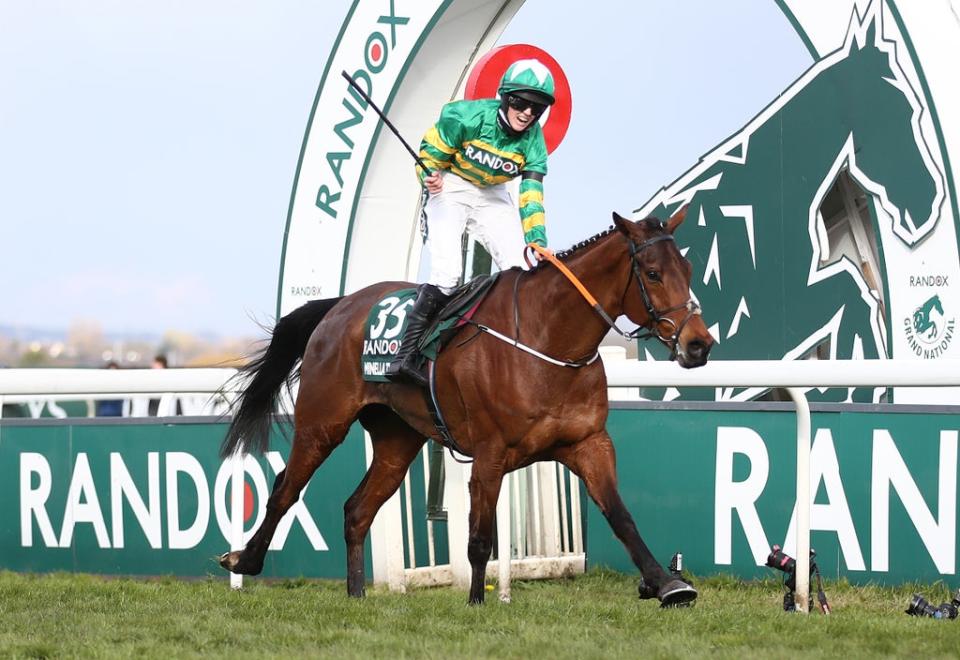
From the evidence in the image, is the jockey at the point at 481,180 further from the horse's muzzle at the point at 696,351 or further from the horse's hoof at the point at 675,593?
the horse's hoof at the point at 675,593

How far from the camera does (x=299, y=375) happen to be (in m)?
5.79

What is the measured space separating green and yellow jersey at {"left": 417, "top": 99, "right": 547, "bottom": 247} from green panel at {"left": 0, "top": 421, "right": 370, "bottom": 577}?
1696mm

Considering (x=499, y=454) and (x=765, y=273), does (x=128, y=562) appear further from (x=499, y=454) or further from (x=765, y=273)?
(x=765, y=273)

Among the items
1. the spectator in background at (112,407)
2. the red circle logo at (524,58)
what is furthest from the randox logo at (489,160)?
the spectator in background at (112,407)

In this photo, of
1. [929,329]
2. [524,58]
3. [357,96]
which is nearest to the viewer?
[929,329]

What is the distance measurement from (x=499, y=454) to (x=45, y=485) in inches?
125

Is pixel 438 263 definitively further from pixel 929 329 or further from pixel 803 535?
pixel 929 329

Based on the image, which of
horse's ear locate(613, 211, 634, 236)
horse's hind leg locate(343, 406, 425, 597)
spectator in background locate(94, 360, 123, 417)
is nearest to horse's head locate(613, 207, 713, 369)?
horse's ear locate(613, 211, 634, 236)

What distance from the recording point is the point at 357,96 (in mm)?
8555

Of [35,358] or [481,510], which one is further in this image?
[35,358]

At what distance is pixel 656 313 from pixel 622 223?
0.33 m

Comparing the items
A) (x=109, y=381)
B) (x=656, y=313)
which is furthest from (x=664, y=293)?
(x=109, y=381)

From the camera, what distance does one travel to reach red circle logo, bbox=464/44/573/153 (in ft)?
23.0

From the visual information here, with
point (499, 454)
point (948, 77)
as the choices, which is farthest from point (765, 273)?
point (499, 454)
